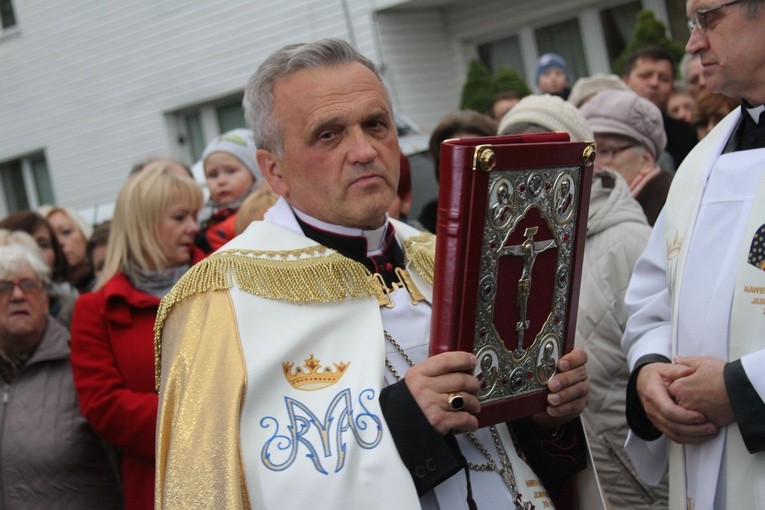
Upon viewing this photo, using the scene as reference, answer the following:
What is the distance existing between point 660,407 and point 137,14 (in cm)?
1415

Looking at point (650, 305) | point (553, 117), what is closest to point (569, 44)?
point (553, 117)

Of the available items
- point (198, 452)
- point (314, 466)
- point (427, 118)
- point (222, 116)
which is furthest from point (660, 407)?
point (222, 116)

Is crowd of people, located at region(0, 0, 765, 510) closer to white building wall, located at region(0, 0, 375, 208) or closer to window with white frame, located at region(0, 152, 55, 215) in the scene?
white building wall, located at region(0, 0, 375, 208)

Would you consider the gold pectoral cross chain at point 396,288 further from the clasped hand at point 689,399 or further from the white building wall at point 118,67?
Answer: the white building wall at point 118,67

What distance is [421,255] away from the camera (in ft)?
10.2

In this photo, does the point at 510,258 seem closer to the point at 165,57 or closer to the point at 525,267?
the point at 525,267

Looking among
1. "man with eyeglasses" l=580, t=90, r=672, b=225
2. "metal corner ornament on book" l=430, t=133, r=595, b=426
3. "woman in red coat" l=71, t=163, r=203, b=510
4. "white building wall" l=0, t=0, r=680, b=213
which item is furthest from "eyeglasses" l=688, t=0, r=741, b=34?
"white building wall" l=0, t=0, r=680, b=213

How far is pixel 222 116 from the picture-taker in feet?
50.9

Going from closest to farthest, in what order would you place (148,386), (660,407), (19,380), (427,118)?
(660,407) < (148,386) < (19,380) < (427,118)

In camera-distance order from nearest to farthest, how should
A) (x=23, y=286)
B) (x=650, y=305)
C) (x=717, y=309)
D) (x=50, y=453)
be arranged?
(x=717, y=309)
(x=650, y=305)
(x=50, y=453)
(x=23, y=286)

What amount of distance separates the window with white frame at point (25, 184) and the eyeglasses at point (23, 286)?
1329 centimetres

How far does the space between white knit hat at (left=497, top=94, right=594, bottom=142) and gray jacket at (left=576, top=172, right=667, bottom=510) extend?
56 cm

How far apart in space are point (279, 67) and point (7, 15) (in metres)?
16.3

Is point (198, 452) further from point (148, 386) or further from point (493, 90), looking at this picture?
point (493, 90)
